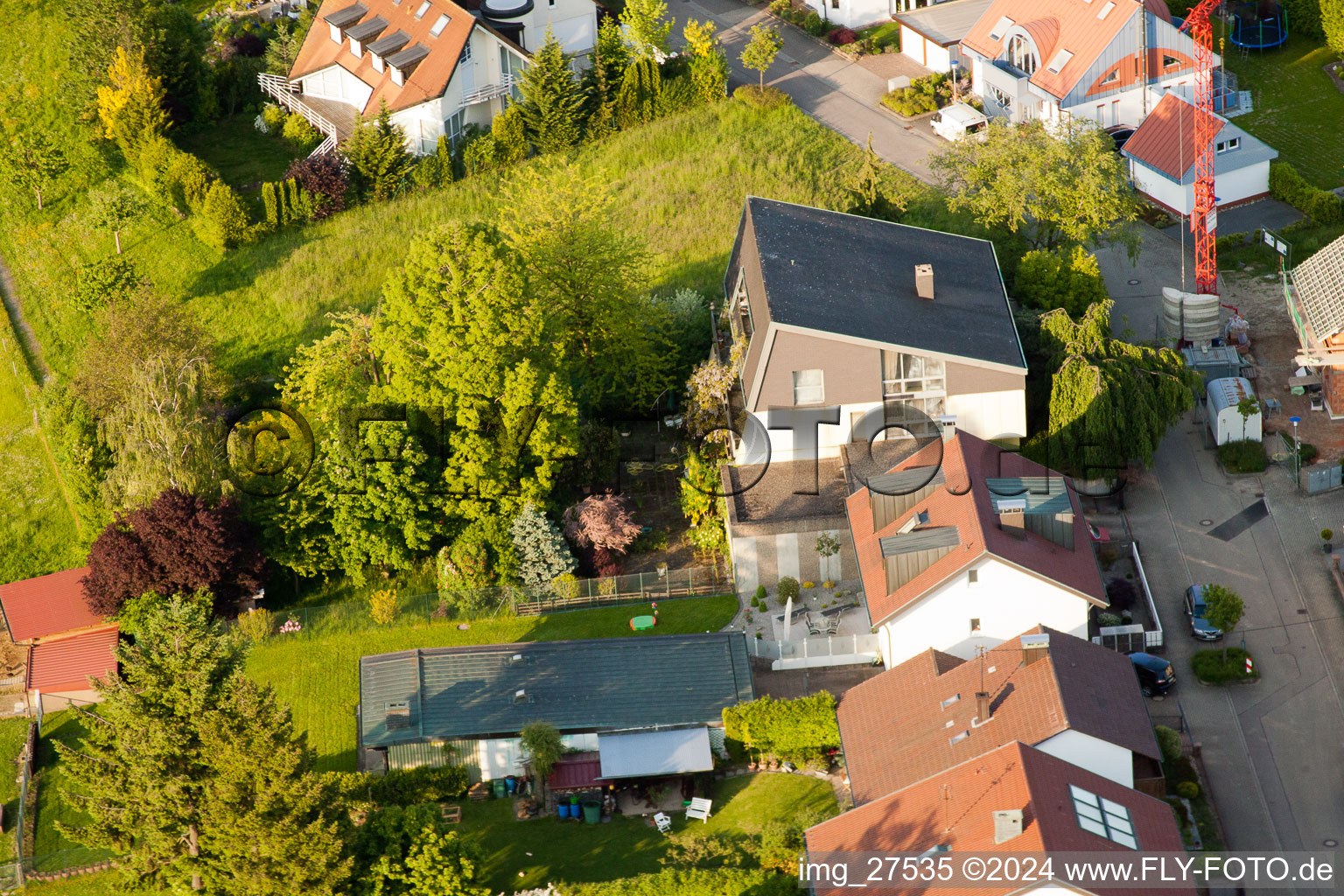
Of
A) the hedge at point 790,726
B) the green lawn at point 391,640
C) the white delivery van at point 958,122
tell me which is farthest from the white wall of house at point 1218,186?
the hedge at point 790,726

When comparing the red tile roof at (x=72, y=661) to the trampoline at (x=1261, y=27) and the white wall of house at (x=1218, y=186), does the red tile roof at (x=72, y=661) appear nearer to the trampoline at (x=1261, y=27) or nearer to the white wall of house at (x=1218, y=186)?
the white wall of house at (x=1218, y=186)

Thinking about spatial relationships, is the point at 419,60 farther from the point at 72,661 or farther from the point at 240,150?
the point at 72,661

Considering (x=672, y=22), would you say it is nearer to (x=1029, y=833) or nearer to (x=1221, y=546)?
(x=1221, y=546)

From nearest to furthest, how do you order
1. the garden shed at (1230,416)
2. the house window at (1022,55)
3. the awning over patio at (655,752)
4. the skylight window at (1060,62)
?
the awning over patio at (655,752)
the garden shed at (1230,416)
the skylight window at (1060,62)
the house window at (1022,55)

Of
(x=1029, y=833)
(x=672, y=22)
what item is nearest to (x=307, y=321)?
(x=672, y=22)

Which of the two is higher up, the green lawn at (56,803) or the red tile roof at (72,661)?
the red tile roof at (72,661)
